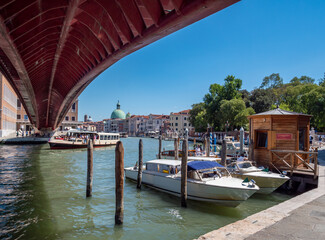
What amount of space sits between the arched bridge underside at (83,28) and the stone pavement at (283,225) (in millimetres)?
4978

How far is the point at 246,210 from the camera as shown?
9.58m

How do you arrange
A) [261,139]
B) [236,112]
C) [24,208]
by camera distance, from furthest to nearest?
[236,112]
[261,139]
[24,208]

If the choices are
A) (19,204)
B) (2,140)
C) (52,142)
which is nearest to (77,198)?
(19,204)

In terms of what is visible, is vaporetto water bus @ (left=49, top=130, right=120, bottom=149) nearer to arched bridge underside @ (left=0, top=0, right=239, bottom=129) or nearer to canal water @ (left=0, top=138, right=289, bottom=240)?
canal water @ (left=0, top=138, right=289, bottom=240)

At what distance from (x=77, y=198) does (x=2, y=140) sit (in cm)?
3917

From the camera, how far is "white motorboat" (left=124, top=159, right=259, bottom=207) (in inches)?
362

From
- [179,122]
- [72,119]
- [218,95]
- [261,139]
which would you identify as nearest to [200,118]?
[218,95]

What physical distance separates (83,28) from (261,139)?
10.3m

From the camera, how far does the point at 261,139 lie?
43.1 feet

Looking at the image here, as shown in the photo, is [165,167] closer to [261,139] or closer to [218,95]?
[261,139]

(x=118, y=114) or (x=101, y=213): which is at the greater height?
(x=118, y=114)

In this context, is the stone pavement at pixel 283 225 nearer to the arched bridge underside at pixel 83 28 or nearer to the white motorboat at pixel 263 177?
the white motorboat at pixel 263 177

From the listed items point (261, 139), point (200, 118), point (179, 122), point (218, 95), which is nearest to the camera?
point (261, 139)

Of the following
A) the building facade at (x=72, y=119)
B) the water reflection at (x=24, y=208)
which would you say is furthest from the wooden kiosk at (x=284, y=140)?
the building facade at (x=72, y=119)
